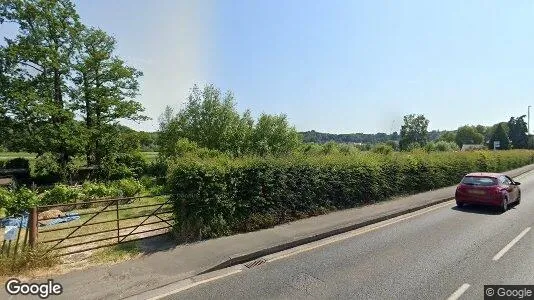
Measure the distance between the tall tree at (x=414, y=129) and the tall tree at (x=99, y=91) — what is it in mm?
77204

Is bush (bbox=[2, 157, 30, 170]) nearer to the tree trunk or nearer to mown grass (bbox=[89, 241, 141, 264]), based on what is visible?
the tree trunk

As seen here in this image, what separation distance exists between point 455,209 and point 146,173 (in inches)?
1135

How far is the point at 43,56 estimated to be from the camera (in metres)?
27.7

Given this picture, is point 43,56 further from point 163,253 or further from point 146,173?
point 163,253

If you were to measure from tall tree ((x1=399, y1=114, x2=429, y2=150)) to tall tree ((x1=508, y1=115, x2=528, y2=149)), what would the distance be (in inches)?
759

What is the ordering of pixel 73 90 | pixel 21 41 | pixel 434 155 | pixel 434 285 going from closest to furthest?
pixel 434 285
pixel 434 155
pixel 21 41
pixel 73 90

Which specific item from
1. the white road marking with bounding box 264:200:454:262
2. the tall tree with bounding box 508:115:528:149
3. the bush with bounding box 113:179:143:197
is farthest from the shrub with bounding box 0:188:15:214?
the tall tree with bounding box 508:115:528:149

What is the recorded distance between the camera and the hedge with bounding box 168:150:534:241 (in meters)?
8.32

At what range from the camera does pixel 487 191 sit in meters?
12.7

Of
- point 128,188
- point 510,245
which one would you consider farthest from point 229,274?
point 128,188

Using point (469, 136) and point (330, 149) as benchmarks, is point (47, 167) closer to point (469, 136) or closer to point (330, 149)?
point (330, 149)

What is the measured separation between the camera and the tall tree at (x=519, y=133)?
263ft

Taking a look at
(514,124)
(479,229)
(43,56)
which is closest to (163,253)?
(479,229)

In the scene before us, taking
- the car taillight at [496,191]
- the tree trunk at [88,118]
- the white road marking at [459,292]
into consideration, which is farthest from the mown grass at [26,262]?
the tree trunk at [88,118]
